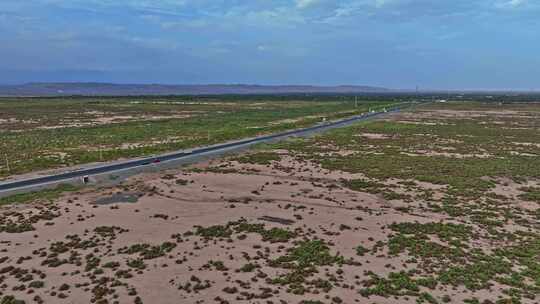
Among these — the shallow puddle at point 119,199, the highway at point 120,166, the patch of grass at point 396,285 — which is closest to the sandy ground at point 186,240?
the shallow puddle at point 119,199

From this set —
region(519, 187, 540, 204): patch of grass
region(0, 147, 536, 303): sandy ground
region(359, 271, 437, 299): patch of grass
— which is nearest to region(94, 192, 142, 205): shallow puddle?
region(0, 147, 536, 303): sandy ground

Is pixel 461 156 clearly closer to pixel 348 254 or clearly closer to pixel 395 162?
pixel 395 162

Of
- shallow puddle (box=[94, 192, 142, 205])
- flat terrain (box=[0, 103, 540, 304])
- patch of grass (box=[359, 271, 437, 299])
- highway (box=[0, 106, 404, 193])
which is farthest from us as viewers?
highway (box=[0, 106, 404, 193])

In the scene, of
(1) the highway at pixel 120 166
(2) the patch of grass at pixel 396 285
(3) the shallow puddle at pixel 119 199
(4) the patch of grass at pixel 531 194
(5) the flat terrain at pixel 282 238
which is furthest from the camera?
(1) the highway at pixel 120 166

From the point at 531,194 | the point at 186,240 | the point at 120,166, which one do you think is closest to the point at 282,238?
the point at 186,240

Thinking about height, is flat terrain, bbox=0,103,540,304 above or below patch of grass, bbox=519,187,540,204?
below

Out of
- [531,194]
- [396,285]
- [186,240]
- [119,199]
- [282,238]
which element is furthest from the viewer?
[531,194]

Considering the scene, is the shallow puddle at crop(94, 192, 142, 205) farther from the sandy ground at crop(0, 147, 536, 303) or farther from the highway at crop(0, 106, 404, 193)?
the highway at crop(0, 106, 404, 193)

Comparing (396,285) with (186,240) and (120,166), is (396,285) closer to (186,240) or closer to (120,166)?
(186,240)

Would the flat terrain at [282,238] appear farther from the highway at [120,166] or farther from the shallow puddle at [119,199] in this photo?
the highway at [120,166]
